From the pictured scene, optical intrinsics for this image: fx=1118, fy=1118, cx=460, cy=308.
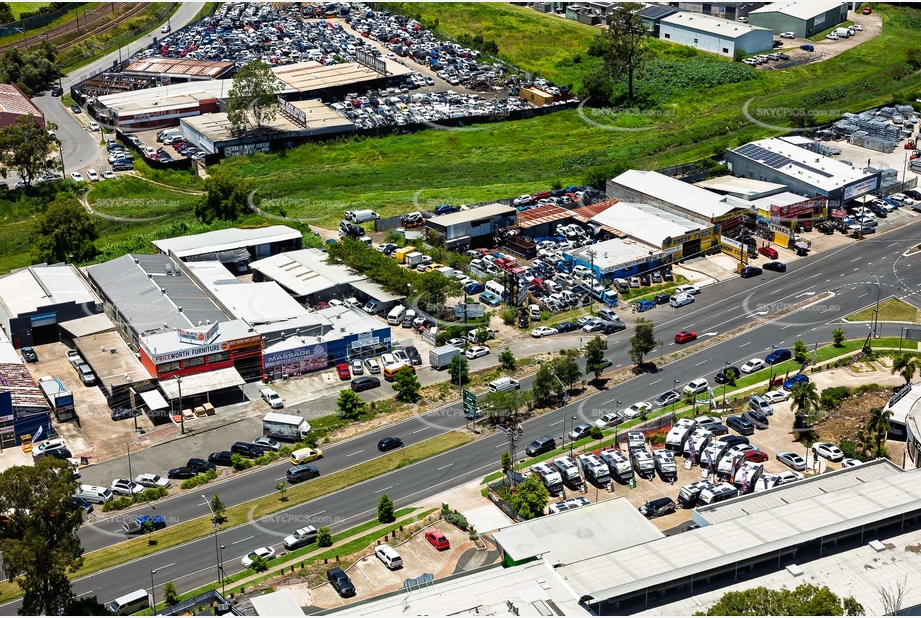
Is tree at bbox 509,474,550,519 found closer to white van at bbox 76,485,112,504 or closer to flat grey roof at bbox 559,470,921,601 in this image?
flat grey roof at bbox 559,470,921,601

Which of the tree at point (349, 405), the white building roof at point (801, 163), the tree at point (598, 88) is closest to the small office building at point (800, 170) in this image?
the white building roof at point (801, 163)

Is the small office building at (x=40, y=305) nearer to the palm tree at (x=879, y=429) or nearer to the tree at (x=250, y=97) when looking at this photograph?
the tree at (x=250, y=97)

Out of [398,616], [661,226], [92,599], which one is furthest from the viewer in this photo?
[661,226]

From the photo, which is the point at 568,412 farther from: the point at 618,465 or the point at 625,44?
the point at 625,44

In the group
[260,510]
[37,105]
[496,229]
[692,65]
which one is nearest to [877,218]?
[496,229]

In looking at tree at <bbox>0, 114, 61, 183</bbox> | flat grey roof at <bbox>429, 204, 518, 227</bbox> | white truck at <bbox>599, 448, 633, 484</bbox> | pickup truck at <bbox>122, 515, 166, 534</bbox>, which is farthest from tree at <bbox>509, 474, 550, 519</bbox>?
tree at <bbox>0, 114, 61, 183</bbox>

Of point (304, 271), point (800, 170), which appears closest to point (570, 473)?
point (304, 271)

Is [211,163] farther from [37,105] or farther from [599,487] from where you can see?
[599,487]
